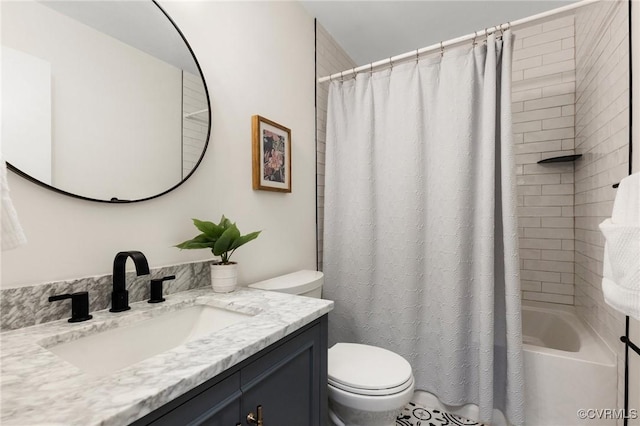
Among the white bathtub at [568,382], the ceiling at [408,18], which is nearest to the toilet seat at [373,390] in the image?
the white bathtub at [568,382]

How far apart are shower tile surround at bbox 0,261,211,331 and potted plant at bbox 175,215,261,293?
0.14 meters

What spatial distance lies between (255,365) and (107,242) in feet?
2.20

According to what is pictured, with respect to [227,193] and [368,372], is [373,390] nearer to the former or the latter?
[368,372]

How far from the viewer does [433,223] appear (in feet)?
5.83

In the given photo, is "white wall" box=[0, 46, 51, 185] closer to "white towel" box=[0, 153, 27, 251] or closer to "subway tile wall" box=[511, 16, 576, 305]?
"white towel" box=[0, 153, 27, 251]

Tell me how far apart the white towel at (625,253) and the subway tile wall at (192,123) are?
55.4 inches

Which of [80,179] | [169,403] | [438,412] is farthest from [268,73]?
[438,412]

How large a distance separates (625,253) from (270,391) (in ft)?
3.13

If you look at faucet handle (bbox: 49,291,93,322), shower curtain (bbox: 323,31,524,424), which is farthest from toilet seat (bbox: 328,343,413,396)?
faucet handle (bbox: 49,291,93,322)

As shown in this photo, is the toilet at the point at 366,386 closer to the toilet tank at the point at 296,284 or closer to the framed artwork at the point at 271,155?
the toilet tank at the point at 296,284

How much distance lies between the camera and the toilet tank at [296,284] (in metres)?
1.53

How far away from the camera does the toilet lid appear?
1.27m

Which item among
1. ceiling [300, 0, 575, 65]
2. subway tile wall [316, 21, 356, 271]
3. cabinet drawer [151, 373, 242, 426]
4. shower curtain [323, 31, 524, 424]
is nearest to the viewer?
cabinet drawer [151, 373, 242, 426]

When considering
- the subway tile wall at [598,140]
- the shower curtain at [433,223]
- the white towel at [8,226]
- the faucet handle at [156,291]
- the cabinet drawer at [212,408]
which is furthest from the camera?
the shower curtain at [433,223]
